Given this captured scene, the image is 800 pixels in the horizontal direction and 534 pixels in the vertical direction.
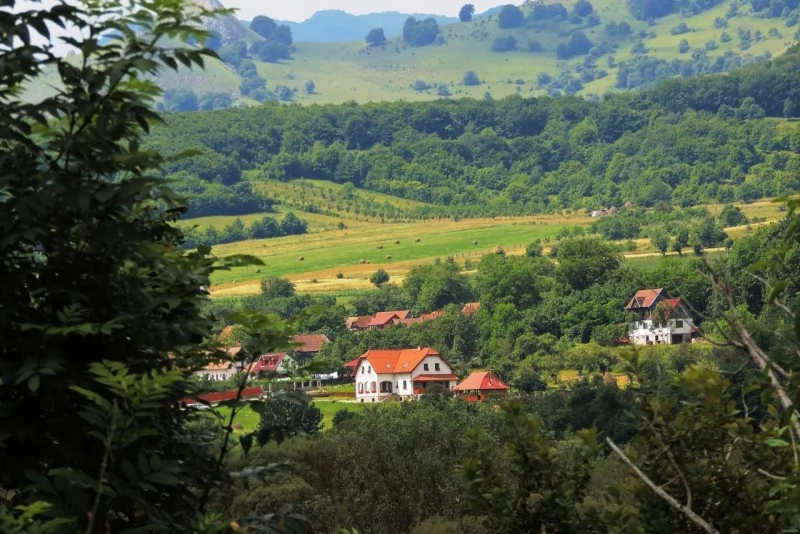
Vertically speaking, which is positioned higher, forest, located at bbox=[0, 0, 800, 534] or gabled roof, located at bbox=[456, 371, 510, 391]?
forest, located at bbox=[0, 0, 800, 534]

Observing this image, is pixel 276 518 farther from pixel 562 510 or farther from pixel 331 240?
pixel 331 240

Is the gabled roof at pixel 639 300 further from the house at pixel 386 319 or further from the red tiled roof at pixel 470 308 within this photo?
the house at pixel 386 319

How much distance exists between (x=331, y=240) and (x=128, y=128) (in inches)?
6279

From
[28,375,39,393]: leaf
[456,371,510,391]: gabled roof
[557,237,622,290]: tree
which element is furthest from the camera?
[557,237,622,290]: tree

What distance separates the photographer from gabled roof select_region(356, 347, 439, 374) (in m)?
97.3

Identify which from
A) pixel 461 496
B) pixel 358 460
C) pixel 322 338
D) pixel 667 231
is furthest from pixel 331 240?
pixel 461 496

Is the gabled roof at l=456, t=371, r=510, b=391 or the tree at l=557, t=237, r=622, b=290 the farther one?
the tree at l=557, t=237, r=622, b=290

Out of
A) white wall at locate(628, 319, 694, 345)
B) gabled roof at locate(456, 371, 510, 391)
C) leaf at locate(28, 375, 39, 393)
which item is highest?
leaf at locate(28, 375, 39, 393)

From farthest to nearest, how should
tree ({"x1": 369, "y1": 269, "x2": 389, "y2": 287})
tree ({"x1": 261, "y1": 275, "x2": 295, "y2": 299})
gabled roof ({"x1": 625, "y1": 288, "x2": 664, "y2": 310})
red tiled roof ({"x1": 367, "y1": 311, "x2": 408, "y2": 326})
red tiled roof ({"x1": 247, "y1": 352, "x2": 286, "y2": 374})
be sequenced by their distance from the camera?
tree ({"x1": 369, "y1": 269, "x2": 389, "y2": 287}) → tree ({"x1": 261, "y1": 275, "x2": 295, "y2": 299}) → red tiled roof ({"x1": 367, "y1": 311, "x2": 408, "y2": 326}) → gabled roof ({"x1": 625, "y1": 288, "x2": 664, "y2": 310}) → red tiled roof ({"x1": 247, "y1": 352, "x2": 286, "y2": 374})

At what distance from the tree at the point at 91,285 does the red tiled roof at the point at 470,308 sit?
118 m

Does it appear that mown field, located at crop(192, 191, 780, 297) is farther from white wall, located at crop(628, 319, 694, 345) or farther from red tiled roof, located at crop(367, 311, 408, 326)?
white wall, located at crop(628, 319, 694, 345)

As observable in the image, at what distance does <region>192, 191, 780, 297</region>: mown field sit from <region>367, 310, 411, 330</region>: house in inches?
468

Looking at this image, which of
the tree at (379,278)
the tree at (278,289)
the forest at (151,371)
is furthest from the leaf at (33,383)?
the tree at (379,278)

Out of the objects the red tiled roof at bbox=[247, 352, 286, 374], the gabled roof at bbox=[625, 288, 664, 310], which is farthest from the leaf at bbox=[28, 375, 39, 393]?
the gabled roof at bbox=[625, 288, 664, 310]
